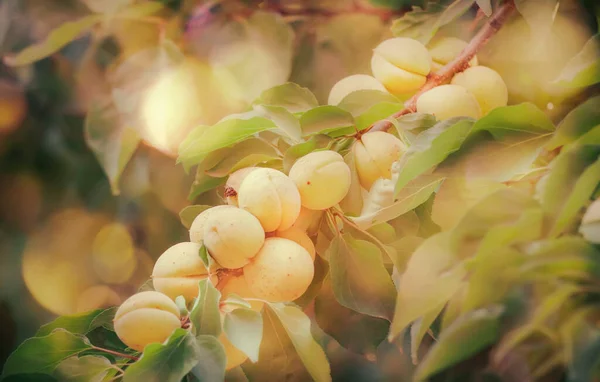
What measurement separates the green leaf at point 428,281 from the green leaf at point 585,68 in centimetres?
19

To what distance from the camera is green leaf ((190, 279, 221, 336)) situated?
1.51 feet

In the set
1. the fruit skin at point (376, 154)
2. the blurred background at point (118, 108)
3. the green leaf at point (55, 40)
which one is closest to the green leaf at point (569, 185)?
the fruit skin at point (376, 154)

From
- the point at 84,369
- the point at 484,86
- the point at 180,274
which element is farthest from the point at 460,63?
the point at 84,369

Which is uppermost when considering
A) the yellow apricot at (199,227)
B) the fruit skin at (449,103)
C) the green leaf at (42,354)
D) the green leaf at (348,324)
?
the fruit skin at (449,103)

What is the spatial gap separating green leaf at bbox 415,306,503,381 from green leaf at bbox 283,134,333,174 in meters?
0.27

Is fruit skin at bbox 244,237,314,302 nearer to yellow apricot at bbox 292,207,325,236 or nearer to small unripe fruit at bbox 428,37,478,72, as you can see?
yellow apricot at bbox 292,207,325,236

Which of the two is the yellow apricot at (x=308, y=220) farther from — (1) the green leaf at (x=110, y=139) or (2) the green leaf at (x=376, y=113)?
(1) the green leaf at (x=110, y=139)

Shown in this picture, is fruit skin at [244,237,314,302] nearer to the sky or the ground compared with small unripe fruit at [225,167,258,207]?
nearer to the ground

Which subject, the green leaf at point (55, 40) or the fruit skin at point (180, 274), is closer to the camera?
the fruit skin at point (180, 274)

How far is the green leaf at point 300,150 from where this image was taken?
22.1 inches

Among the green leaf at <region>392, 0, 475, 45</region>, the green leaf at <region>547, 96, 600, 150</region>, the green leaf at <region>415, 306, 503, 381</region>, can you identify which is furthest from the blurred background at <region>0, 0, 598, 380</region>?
the green leaf at <region>415, 306, 503, 381</region>

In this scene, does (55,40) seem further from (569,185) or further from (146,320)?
(569,185)

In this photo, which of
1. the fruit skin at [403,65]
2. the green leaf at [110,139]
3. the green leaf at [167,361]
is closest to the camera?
the green leaf at [167,361]

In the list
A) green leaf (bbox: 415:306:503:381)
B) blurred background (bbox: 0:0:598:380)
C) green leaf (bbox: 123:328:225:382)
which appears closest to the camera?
green leaf (bbox: 415:306:503:381)
